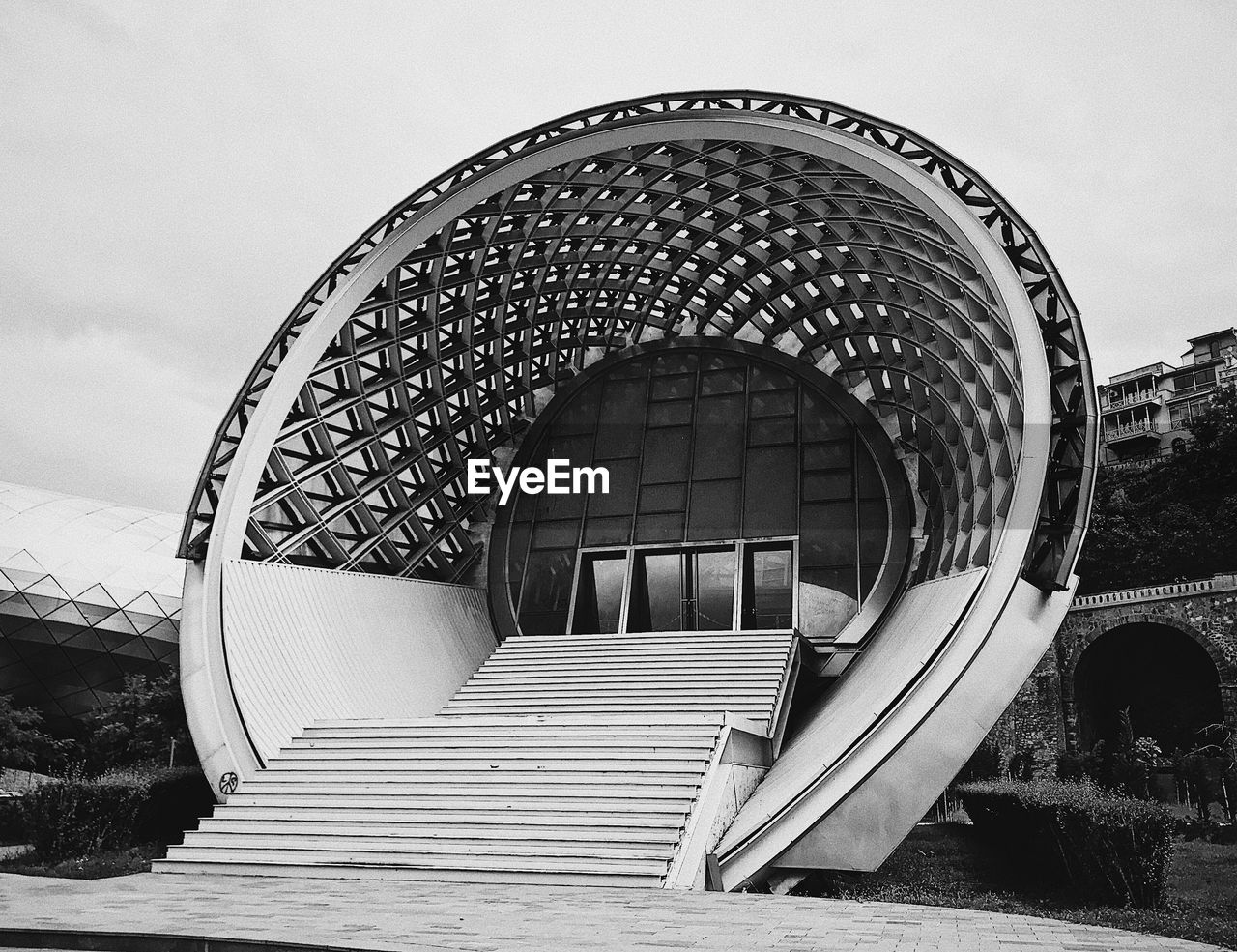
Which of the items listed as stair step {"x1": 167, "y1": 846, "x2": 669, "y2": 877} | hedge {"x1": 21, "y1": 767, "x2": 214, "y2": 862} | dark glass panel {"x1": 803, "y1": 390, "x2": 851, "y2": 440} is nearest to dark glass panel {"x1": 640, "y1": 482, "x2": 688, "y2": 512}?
dark glass panel {"x1": 803, "y1": 390, "x2": 851, "y2": 440}

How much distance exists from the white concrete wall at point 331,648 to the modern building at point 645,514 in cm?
8

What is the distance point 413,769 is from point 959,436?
13030 millimetres

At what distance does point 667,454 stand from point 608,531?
2778mm

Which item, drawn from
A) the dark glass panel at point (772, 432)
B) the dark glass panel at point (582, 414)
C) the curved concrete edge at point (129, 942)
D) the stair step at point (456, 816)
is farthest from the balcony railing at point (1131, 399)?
the curved concrete edge at point (129, 942)

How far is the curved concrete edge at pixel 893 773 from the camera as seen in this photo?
11812mm

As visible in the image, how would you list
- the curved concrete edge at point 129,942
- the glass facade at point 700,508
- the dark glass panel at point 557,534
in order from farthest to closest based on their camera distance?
the dark glass panel at point 557,534
the glass facade at point 700,508
the curved concrete edge at point 129,942

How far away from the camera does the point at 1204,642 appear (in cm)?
3091

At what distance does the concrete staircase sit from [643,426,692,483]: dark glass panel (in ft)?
26.7

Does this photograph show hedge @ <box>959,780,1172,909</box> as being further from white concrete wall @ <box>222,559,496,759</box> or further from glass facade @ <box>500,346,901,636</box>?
white concrete wall @ <box>222,559,496,759</box>

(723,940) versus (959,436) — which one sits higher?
(959,436)

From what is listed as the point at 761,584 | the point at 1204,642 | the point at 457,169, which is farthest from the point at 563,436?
the point at 1204,642

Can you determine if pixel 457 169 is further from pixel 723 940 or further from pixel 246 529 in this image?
pixel 723 940

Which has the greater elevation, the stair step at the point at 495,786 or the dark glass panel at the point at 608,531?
the dark glass panel at the point at 608,531

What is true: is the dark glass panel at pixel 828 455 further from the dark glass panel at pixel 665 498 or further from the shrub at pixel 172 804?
the shrub at pixel 172 804
